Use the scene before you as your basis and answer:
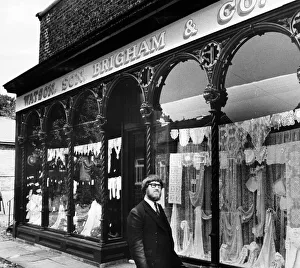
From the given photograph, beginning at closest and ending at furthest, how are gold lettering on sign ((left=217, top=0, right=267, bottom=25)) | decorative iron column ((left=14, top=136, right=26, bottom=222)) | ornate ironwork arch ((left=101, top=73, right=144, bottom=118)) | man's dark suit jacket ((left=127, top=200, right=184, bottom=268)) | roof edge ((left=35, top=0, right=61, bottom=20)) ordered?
man's dark suit jacket ((left=127, top=200, right=184, bottom=268)) → gold lettering on sign ((left=217, top=0, right=267, bottom=25)) → ornate ironwork arch ((left=101, top=73, right=144, bottom=118)) → decorative iron column ((left=14, top=136, right=26, bottom=222)) → roof edge ((left=35, top=0, right=61, bottom=20))

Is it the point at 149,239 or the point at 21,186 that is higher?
the point at 21,186

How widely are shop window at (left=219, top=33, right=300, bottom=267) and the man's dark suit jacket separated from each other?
1841 millimetres

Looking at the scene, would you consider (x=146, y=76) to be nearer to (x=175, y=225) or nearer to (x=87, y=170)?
(x=175, y=225)

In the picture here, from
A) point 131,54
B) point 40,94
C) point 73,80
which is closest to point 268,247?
point 131,54

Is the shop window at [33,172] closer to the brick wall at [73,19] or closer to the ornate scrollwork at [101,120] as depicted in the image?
the brick wall at [73,19]

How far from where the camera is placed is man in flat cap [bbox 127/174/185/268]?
4324 millimetres

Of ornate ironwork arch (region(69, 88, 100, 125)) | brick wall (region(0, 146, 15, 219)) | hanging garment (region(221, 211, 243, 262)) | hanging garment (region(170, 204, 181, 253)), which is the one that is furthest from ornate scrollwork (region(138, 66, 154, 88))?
brick wall (region(0, 146, 15, 219))

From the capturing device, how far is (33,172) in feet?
38.3

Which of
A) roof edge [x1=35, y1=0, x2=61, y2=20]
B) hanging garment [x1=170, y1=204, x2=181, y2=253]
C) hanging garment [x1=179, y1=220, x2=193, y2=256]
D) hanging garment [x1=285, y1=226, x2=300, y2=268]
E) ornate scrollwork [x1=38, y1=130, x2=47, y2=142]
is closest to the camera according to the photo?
hanging garment [x1=285, y1=226, x2=300, y2=268]

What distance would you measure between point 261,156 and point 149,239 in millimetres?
2348

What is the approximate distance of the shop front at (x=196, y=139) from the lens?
564cm

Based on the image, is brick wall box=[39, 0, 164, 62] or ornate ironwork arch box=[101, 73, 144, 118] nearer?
ornate ironwork arch box=[101, 73, 144, 118]

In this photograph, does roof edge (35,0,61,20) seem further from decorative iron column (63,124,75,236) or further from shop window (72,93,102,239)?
decorative iron column (63,124,75,236)

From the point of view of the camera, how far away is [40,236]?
10.3 metres
